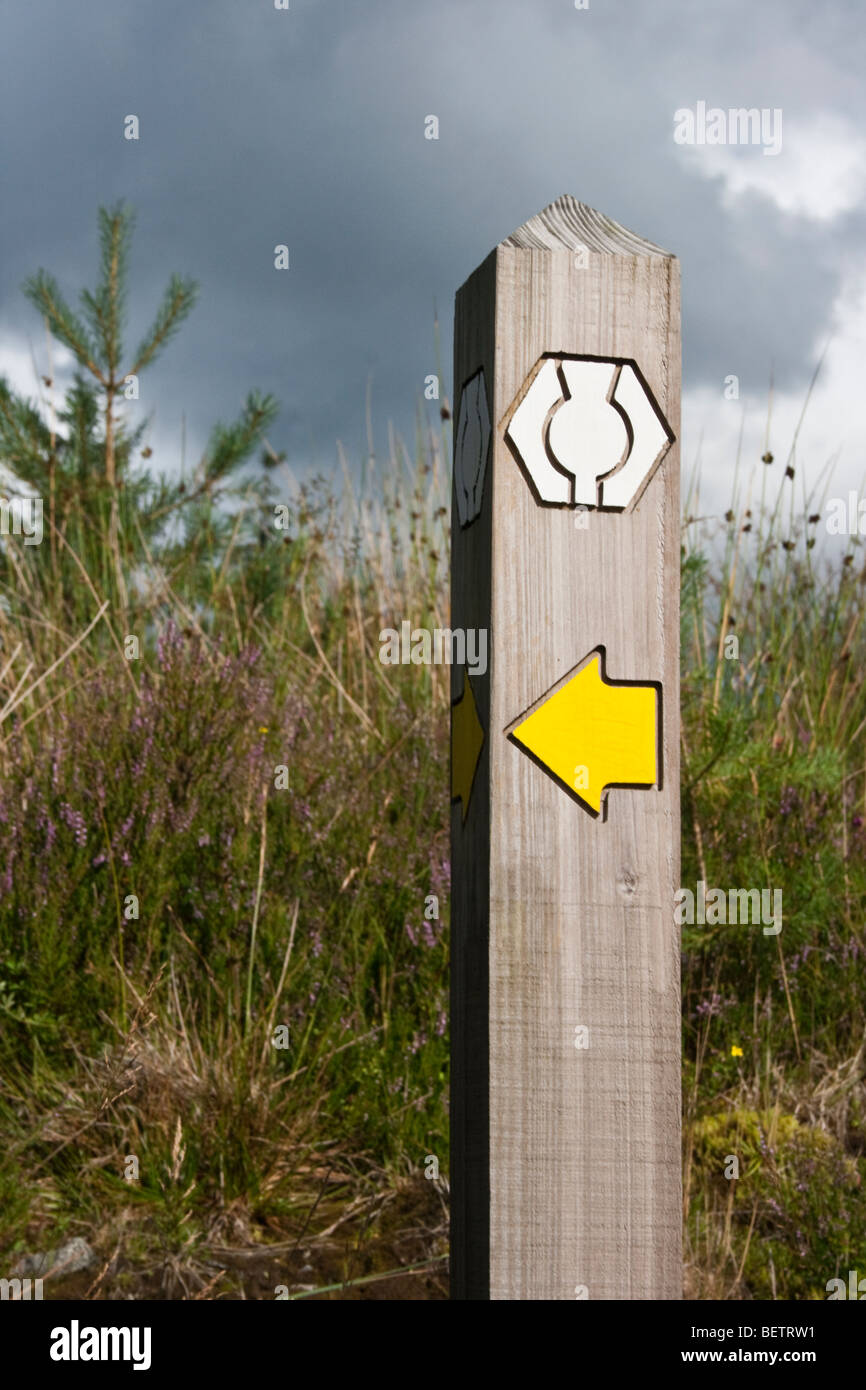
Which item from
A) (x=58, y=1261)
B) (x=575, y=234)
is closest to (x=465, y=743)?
(x=575, y=234)

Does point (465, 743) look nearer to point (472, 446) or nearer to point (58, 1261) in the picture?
point (472, 446)

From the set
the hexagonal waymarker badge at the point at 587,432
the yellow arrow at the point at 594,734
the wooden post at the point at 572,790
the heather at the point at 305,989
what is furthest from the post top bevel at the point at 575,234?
the heather at the point at 305,989

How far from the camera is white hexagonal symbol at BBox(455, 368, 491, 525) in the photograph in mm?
1562

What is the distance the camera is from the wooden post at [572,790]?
1485mm

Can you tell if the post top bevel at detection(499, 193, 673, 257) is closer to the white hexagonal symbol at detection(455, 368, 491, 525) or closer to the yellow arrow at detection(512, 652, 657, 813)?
the white hexagonal symbol at detection(455, 368, 491, 525)

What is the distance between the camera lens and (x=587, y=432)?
5.03ft

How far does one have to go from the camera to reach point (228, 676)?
3.53 meters

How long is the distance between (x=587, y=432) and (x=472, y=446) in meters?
0.17

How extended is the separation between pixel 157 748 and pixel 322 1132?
3.73 ft

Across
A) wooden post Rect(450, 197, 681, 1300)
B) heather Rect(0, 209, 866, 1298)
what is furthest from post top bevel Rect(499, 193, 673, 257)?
heather Rect(0, 209, 866, 1298)

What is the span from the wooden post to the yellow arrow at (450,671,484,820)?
0.03 feet

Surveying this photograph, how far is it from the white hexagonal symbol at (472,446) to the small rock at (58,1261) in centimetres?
171
